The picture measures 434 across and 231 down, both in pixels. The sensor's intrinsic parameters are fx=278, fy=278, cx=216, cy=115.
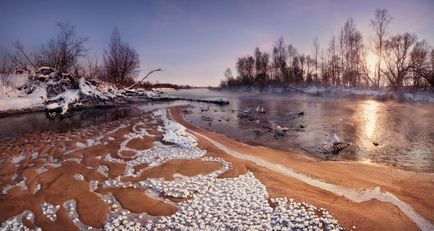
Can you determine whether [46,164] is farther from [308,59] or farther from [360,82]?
[308,59]

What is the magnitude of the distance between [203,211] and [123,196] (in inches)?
64.4

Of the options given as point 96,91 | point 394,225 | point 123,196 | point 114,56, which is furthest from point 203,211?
point 114,56

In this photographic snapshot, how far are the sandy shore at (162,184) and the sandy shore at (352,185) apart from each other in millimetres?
19

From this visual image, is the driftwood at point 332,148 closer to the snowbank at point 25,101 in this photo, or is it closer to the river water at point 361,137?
the river water at point 361,137

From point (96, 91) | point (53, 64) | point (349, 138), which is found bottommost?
point (349, 138)

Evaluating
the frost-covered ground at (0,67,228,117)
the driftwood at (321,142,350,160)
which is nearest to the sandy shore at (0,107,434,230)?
the driftwood at (321,142,350,160)

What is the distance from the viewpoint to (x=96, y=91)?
17625mm

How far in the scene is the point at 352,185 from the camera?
588 centimetres

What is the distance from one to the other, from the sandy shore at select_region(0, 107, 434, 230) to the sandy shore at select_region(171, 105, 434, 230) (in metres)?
0.02

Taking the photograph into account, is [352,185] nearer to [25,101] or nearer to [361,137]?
[361,137]

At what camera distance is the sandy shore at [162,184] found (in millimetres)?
4539

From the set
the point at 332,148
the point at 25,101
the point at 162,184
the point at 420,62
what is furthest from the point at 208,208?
the point at 420,62

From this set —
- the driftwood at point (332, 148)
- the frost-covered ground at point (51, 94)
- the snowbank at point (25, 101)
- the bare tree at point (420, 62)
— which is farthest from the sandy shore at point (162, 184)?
the bare tree at point (420, 62)

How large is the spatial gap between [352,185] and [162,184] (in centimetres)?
400
